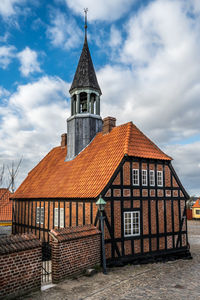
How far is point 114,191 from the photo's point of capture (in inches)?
526

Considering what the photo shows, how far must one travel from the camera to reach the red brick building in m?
13.3

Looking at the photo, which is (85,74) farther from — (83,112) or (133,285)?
(133,285)

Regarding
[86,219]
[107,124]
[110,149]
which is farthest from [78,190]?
[107,124]

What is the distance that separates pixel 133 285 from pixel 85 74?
Result: 50.9ft

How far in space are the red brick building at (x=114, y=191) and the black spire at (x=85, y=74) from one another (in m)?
0.11

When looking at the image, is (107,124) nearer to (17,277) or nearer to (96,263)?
(96,263)

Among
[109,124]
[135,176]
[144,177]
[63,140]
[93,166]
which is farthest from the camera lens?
[63,140]

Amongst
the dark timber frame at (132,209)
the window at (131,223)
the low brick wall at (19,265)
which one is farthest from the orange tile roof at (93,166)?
the low brick wall at (19,265)

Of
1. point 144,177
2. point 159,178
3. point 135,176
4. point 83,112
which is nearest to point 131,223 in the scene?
point 135,176

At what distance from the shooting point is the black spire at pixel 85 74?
2012cm

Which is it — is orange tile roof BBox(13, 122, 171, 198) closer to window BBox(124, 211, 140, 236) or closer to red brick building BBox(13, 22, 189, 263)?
red brick building BBox(13, 22, 189, 263)

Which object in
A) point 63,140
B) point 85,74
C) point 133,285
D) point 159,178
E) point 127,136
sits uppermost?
point 85,74

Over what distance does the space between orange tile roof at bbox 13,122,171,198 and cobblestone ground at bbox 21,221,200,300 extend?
148 inches

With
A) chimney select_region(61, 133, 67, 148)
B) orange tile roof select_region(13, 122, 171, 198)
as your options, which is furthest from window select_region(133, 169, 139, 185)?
chimney select_region(61, 133, 67, 148)
